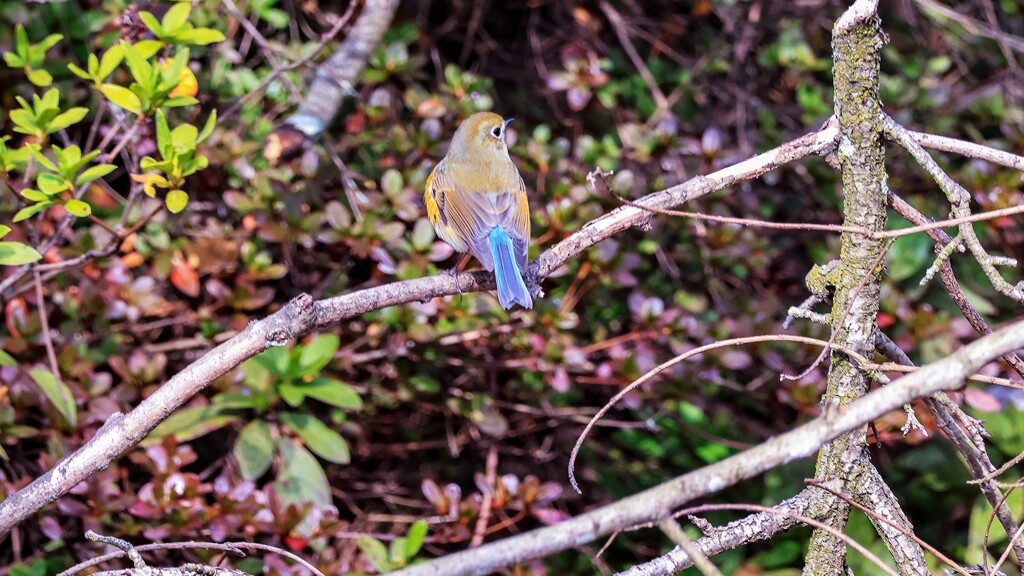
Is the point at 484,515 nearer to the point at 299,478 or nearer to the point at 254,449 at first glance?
the point at 299,478

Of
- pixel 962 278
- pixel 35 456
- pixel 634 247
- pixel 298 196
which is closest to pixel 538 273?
pixel 298 196

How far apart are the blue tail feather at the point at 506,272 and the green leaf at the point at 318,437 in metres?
0.76

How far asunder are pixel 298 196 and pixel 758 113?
A: 7.46 ft

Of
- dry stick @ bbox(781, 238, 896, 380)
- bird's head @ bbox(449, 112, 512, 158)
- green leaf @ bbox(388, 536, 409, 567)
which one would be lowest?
green leaf @ bbox(388, 536, 409, 567)

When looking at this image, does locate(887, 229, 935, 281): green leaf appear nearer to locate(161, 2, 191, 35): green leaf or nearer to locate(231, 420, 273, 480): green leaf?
locate(231, 420, 273, 480): green leaf

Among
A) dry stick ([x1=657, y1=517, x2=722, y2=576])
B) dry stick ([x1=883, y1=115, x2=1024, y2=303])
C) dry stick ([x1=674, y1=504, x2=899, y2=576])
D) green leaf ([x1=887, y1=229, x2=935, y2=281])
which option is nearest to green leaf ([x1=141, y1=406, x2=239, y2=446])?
dry stick ([x1=674, y1=504, x2=899, y2=576])

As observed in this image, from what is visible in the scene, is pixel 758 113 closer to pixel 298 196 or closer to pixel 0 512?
pixel 298 196

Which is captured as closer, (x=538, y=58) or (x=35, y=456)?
(x=35, y=456)

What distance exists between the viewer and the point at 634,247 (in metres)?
3.71

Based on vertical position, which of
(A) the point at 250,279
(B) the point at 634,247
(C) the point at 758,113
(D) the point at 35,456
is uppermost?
(C) the point at 758,113

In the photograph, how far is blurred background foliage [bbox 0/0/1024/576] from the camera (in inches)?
110

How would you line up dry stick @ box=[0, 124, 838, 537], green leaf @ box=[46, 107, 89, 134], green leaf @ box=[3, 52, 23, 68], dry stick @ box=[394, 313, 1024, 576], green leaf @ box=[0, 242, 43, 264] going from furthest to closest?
1. green leaf @ box=[3, 52, 23, 68]
2. green leaf @ box=[46, 107, 89, 134]
3. green leaf @ box=[0, 242, 43, 264]
4. dry stick @ box=[0, 124, 838, 537]
5. dry stick @ box=[394, 313, 1024, 576]

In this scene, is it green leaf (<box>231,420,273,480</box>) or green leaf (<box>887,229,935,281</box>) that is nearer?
green leaf (<box>231,420,273,480</box>)

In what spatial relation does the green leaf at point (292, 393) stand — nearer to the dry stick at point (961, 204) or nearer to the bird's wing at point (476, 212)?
the bird's wing at point (476, 212)
